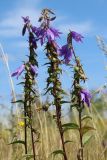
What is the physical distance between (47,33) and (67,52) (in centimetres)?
17

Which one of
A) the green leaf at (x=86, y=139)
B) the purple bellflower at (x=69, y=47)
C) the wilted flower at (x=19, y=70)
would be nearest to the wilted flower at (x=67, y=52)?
the purple bellflower at (x=69, y=47)

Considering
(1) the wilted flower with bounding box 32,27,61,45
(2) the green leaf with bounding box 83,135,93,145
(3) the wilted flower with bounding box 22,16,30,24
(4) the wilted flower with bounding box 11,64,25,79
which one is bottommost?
(2) the green leaf with bounding box 83,135,93,145

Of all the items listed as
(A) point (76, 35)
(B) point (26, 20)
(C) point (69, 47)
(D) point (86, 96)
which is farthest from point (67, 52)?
(B) point (26, 20)

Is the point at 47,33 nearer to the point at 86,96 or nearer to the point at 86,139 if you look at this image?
the point at 86,96

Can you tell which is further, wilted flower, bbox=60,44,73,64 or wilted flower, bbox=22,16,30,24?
wilted flower, bbox=22,16,30,24

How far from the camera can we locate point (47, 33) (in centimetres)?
246

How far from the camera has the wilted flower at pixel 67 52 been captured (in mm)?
2443

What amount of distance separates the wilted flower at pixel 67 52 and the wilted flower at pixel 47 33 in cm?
9

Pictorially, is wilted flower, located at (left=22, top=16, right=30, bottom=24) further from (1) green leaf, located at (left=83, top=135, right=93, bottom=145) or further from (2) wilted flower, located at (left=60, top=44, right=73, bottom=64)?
(1) green leaf, located at (left=83, top=135, right=93, bottom=145)

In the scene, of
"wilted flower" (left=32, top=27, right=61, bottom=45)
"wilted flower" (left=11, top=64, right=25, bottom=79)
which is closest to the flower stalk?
"wilted flower" (left=32, top=27, right=61, bottom=45)

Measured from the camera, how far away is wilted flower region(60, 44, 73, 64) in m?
2.44

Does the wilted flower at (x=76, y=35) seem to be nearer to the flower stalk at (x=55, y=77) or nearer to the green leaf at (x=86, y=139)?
the flower stalk at (x=55, y=77)

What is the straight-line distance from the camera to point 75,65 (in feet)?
7.88

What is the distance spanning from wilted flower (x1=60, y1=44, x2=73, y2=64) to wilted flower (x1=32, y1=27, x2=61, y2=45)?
0.09 m
